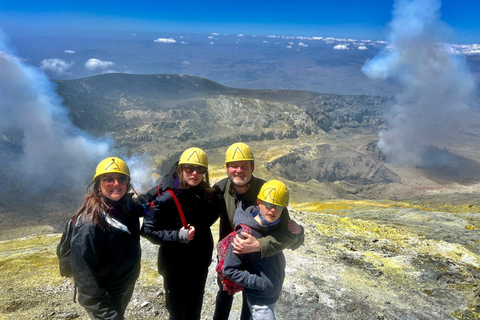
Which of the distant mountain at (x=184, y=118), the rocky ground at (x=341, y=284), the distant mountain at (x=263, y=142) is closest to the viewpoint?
the rocky ground at (x=341, y=284)

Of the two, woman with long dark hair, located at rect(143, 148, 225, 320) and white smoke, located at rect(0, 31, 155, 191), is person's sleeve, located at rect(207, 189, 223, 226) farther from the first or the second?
white smoke, located at rect(0, 31, 155, 191)

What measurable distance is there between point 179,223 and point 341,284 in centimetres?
816

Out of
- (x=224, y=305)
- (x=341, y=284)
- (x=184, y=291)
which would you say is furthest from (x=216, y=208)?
(x=341, y=284)

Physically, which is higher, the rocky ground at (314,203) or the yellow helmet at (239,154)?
the yellow helmet at (239,154)

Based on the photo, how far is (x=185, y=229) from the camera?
477cm

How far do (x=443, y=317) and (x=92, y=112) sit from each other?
127370mm

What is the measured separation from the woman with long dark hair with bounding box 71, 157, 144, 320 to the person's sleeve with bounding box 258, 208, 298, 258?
6.46 ft

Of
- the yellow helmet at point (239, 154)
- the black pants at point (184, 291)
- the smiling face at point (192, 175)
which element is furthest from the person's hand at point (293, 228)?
the black pants at point (184, 291)

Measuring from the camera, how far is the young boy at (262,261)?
4488mm

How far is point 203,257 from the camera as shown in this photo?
523cm

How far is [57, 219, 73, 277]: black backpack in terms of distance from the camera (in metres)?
4.21

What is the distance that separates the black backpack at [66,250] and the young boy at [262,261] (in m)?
2.31

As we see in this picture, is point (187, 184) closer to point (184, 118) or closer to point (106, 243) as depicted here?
point (106, 243)

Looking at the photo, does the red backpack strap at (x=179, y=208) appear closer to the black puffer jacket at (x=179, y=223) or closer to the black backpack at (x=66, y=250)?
the black puffer jacket at (x=179, y=223)
